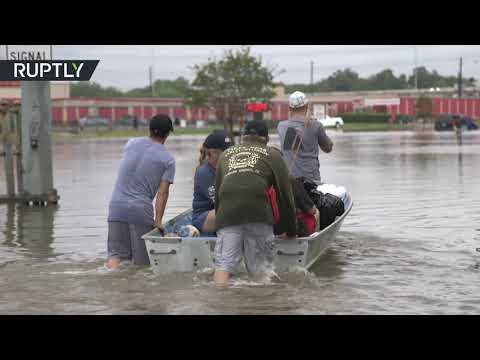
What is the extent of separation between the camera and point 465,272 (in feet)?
33.5

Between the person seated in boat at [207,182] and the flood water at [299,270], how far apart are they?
634 mm

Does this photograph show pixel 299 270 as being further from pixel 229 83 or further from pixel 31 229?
pixel 229 83

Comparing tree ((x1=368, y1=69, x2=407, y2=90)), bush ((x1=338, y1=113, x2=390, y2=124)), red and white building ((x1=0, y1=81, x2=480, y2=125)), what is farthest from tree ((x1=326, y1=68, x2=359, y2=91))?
bush ((x1=338, y1=113, x2=390, y2=124))

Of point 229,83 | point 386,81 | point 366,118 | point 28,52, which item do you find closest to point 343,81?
point 386,81

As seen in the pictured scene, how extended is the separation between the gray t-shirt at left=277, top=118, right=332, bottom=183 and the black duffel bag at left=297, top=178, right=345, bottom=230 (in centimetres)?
44

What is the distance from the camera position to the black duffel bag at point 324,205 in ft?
35.9

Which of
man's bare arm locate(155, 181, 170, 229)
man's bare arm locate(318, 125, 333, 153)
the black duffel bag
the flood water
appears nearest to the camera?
the flood water

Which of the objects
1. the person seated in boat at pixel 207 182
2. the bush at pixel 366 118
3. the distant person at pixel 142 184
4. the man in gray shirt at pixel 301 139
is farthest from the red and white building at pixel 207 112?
the distant person at pixel 142 184

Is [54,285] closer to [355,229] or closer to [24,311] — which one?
[24,311]

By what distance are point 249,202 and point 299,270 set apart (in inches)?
50.0

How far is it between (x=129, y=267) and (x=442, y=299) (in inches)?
135

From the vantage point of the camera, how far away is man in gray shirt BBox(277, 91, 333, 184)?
11344 mm

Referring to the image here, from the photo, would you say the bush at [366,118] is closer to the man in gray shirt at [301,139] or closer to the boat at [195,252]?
the man in gray shirt at [301,139]

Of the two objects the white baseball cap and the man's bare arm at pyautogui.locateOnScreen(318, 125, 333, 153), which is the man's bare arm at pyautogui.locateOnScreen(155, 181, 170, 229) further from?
the man's bare arm at pyautogui.locateOnScreen(318, 125, 333, 153)
